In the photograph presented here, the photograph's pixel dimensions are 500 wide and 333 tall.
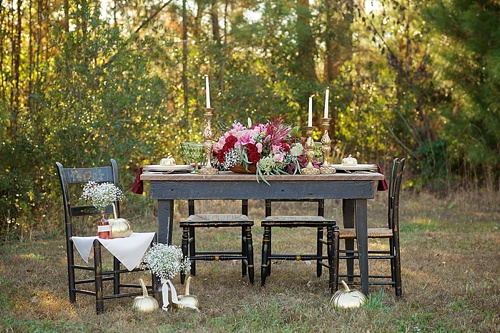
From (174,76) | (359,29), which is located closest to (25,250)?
(174,76)

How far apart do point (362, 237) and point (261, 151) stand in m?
0.90

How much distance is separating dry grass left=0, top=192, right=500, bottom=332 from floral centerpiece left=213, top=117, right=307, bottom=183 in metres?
0.90

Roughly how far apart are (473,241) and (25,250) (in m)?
4.46

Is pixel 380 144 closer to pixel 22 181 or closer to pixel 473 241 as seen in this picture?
pixel 473 241

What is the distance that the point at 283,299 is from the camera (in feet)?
17.2

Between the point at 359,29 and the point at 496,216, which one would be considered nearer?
the point at 496,216

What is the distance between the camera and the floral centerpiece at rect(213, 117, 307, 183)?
5133 millimetres

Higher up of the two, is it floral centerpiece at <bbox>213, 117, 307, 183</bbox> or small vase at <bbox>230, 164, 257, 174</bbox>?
floral centerpiece at <bbox>213, 117, 307, 183</bbox>

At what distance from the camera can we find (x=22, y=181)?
8.05m

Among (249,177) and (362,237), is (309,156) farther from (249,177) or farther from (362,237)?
(362,237)

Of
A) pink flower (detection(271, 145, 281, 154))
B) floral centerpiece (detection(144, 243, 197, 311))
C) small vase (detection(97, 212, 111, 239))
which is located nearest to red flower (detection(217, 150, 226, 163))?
pink flower (detection(271, 145, 281, 154))

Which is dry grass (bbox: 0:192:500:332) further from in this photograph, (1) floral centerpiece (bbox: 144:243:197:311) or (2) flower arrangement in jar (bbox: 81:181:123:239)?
(2) flower arrangement in jar (bbox: 81:181:123:239)

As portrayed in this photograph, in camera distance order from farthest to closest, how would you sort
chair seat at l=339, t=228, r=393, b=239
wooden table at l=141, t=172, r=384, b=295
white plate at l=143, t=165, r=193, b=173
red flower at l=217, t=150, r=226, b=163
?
1. white plate at l=143, t=165, r=193, b=173
2. chair seat at l=339, t=228, r=393, b=239
3. red flower at l=217, t=150, r=226, b=163
4. wooden table at l=141, t=172, r=384, b=295

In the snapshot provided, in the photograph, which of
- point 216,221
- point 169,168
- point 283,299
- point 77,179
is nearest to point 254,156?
point 169,168
